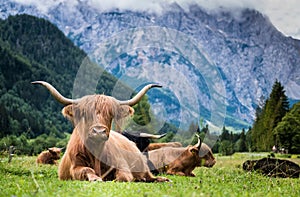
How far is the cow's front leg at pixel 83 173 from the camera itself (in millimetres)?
8245

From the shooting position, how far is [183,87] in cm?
1778

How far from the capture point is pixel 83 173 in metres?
8.45

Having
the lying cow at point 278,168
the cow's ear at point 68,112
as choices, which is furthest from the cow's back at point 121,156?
the lying cow at point 278,168

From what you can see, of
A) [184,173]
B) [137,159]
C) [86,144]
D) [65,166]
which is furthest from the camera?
[184,173]

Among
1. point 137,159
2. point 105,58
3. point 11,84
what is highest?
point 105,58

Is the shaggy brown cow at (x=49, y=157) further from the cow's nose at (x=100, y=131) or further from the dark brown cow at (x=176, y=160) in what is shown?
the cow's nose at (x=100, y=131)

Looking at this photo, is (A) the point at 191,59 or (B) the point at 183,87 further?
(A) the point at 191,59

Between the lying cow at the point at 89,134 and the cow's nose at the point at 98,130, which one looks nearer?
the cow's nose at the point at 98,130

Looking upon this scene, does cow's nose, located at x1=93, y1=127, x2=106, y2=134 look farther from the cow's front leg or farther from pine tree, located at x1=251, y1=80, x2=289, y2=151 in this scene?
pine tree, located at x1=251, y1=80, x2=289, y2=151

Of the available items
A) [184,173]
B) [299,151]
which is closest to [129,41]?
[184,173]

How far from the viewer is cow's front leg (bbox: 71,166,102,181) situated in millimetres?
8245

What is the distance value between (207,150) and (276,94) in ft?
197

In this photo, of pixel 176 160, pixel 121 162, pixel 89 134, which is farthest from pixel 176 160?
pixel 89 134

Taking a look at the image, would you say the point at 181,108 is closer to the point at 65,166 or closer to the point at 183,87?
the point at 183,87
